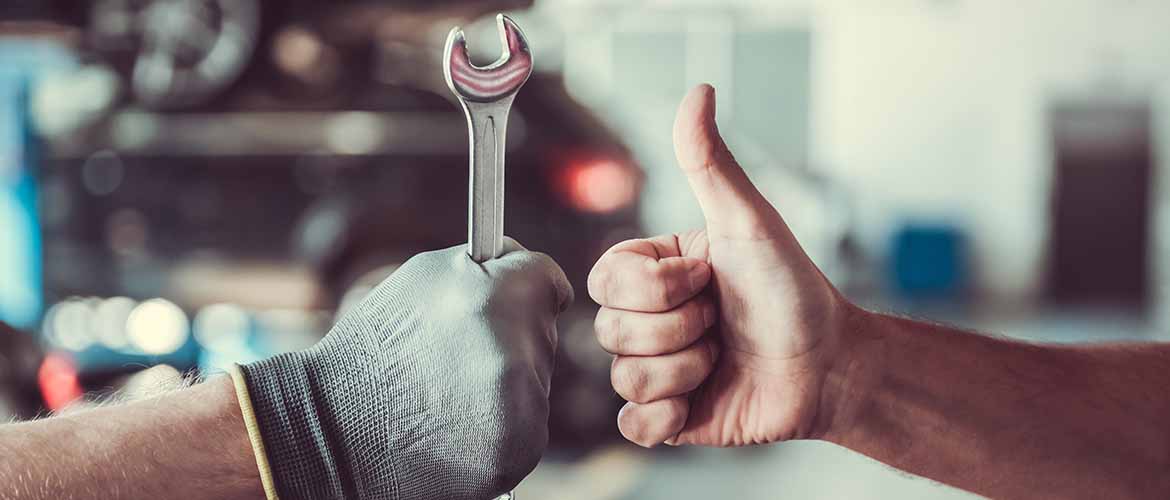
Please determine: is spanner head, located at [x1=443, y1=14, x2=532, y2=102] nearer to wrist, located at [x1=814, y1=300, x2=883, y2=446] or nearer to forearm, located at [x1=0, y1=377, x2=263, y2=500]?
forearm, located at [x1=0, y1=377, x2=263, y2=500]

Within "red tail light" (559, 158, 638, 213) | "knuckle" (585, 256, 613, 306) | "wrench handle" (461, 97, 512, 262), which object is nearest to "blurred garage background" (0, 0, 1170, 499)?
"red tail light" (559, 158, 638, 213)

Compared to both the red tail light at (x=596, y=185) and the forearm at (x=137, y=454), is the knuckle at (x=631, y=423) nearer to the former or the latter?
the forearm at (x=137, y=454)

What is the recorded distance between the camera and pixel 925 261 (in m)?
10.8

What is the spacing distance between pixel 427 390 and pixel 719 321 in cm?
49

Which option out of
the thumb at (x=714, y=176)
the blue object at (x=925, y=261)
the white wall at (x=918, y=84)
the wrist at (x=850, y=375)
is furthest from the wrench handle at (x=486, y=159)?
the blue object at (x=925, y=261)

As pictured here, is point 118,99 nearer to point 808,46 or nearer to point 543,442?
point 543,442

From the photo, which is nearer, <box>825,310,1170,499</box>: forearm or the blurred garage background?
<box>825,310,1170,499</box>: forearm

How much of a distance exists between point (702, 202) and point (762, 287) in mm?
153

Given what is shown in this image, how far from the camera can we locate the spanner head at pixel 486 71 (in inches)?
52.6

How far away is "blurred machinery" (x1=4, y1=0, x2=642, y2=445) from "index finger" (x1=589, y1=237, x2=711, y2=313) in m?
2.38

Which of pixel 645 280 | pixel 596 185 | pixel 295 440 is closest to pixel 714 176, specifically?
pixel 645 280

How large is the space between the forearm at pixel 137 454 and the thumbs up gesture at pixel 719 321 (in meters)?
0.55

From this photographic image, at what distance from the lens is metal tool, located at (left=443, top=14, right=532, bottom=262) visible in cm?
134

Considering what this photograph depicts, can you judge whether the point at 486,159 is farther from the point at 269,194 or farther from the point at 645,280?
the point at 269,194
